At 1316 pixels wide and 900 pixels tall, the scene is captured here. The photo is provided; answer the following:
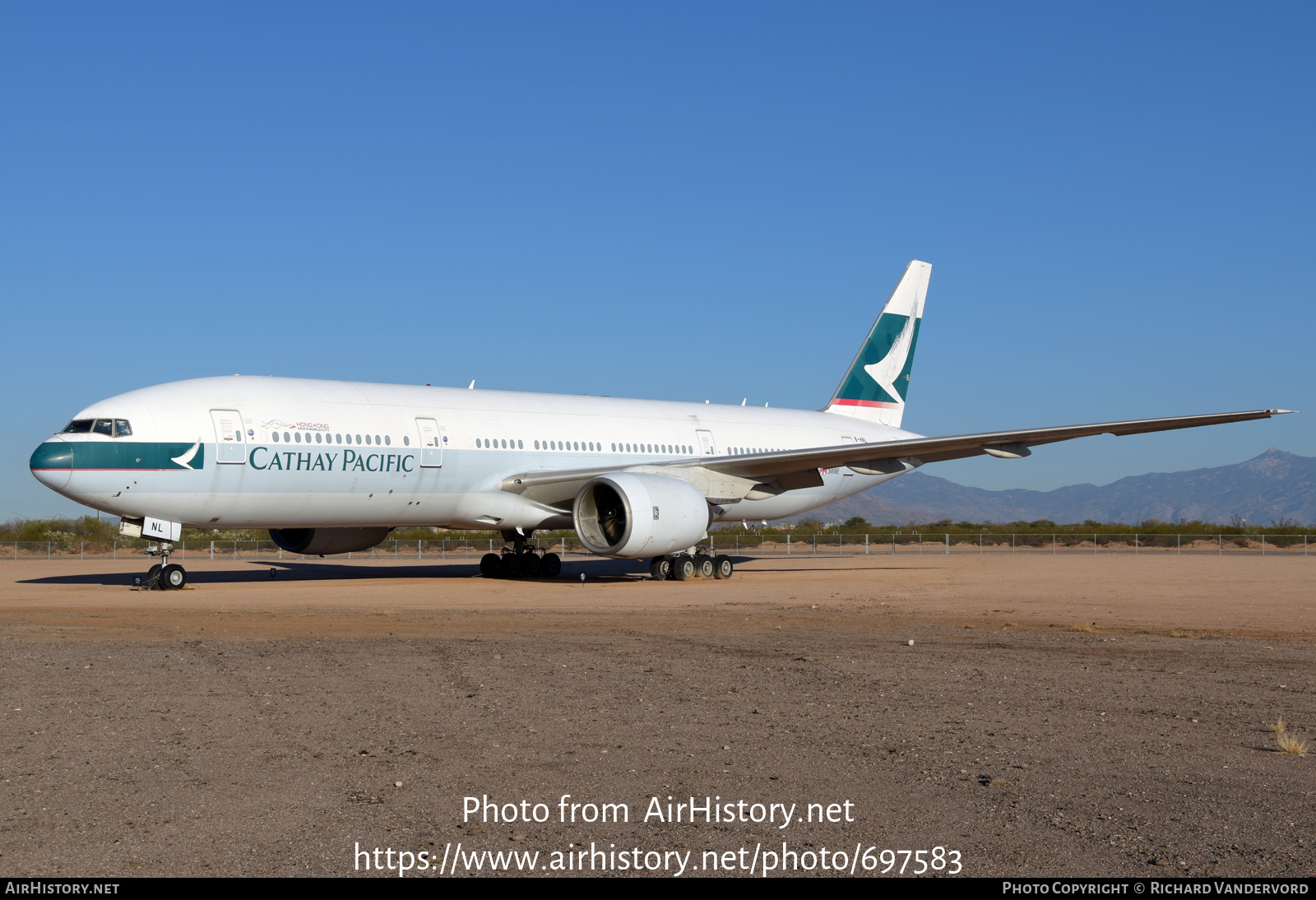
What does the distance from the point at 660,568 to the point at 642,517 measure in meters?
3.06

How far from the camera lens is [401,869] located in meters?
4.32

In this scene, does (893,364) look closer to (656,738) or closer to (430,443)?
(430,443)

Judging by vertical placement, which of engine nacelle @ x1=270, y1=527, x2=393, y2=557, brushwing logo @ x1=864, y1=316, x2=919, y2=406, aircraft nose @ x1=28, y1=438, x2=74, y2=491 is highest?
brushwing logo @ x1=864, y1=316, x2=919, y2=406

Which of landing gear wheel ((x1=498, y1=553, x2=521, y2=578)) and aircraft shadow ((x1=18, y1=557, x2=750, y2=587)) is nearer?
aircraft shadow ((x1=18, y1=557, x2=750, y2=587))

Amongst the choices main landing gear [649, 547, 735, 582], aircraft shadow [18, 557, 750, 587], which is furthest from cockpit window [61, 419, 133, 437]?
main landing gear [649, 547, 735, 582]

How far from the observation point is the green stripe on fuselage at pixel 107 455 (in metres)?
18.2

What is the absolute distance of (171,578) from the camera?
1989 cm

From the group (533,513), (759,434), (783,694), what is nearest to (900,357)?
(759,434)

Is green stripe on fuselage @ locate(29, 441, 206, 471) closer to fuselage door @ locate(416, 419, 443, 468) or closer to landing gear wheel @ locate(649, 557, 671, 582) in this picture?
fuselage door @ locate(416, 419, 443, 468)

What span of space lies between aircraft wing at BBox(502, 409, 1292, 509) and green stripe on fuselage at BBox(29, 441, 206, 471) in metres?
6.82

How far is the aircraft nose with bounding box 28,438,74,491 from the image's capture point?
18141mm

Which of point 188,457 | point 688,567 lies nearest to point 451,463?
point 188,457

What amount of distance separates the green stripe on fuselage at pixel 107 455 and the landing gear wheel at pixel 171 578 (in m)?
2.21
